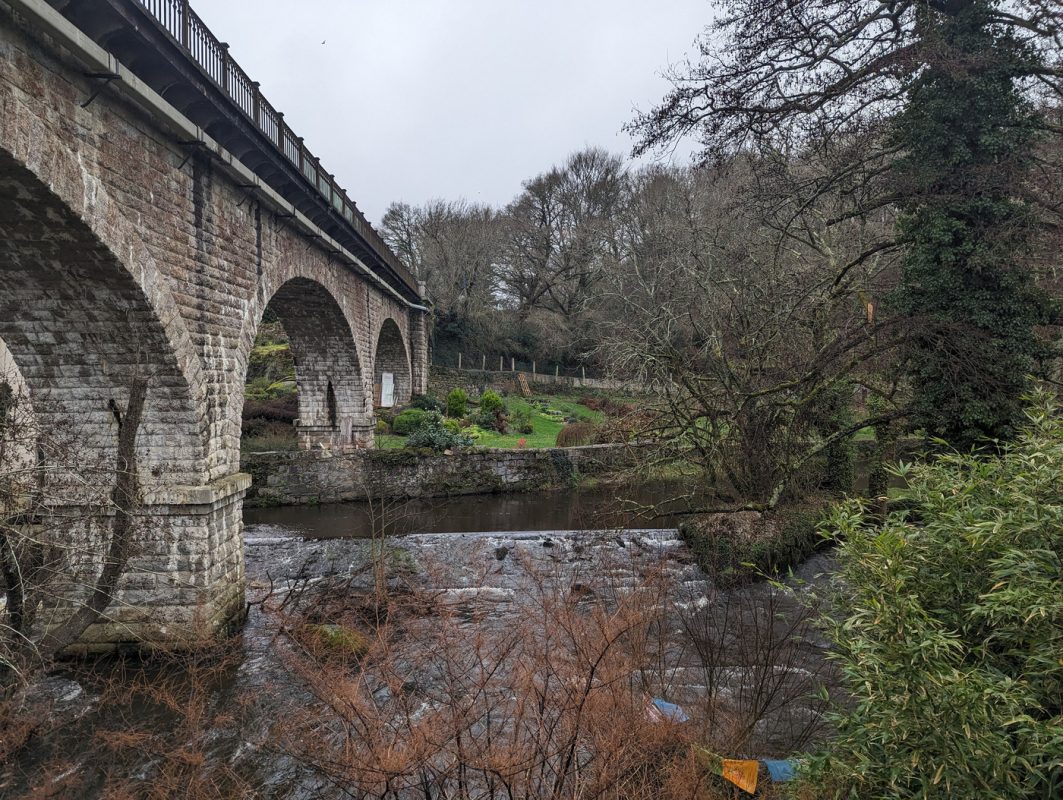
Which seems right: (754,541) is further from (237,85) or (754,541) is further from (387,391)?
(387,391)

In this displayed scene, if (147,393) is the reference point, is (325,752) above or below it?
below

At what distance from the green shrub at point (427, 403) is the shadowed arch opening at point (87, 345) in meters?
17.1

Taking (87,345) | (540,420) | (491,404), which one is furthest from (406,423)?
(87,345)

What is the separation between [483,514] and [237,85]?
10.00m

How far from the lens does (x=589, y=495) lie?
16766mm

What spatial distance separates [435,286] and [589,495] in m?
19.5

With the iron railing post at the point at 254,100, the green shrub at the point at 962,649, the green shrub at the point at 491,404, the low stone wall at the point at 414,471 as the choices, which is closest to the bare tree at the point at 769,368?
the low stone wall at the point at 414,471

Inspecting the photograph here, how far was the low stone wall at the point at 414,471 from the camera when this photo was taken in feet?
50.9

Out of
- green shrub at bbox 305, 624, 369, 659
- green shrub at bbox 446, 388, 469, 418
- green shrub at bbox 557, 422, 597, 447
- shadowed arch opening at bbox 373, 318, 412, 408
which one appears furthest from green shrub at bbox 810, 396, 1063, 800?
shadowed arch opening at bbox 373, 318, 412, 408

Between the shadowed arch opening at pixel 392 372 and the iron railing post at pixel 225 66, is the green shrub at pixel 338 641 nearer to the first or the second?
the iron railing post at pixel 225 66

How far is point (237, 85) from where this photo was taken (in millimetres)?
8109

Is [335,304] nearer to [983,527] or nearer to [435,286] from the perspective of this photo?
[983,527]

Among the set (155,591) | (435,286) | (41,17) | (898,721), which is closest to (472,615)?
(155,591)

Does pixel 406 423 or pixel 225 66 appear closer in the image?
pixel 225 66
